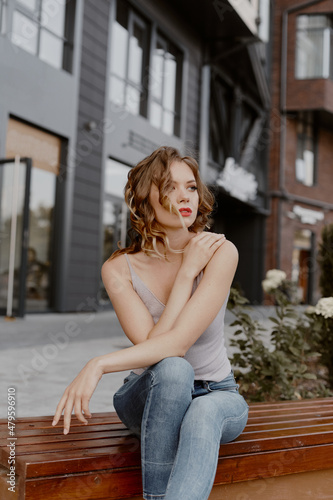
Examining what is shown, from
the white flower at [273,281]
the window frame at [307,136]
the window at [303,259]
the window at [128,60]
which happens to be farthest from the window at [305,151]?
the white flower at [273,281]

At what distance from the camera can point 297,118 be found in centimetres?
1967

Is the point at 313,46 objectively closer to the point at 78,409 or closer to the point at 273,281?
the point at 273,281

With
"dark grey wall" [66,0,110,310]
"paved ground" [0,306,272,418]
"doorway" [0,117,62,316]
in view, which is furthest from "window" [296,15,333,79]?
"paved ground" [0,306,272,418]

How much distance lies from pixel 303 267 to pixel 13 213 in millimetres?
13091

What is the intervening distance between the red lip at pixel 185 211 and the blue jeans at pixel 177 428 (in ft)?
1.90

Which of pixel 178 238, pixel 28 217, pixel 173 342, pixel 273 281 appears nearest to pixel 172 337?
pixel 173 342

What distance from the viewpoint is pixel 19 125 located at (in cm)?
915

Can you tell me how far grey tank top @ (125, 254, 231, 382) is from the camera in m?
2.12

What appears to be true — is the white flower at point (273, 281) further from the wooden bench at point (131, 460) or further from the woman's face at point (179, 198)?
the woman's face at point (179, 198)

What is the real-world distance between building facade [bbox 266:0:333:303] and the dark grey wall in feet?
29.1

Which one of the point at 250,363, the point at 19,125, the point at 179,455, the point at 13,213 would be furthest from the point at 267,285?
the point at 19,125

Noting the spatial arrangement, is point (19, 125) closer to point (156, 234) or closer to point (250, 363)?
point (250, 363)

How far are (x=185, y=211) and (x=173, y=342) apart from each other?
528mm

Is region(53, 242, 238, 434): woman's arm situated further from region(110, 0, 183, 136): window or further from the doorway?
region(110, 0, 183, 136): window
